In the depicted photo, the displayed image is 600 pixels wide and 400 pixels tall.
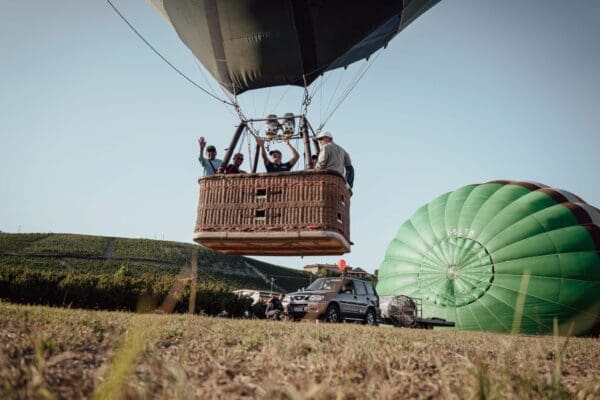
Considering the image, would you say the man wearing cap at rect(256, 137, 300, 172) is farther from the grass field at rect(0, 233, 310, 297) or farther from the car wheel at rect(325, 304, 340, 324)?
the grass field at rect(0, 233, 310, 297)

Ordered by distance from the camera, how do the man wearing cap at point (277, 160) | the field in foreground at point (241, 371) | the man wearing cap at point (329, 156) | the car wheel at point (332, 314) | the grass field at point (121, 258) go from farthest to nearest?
the grass field at point (121, 258) → the car wheel at point (332, 314) → the man wearing cap at point (277, 160) → the man wearing cap at point (329, 156) → the field in foreground at point (241, 371)

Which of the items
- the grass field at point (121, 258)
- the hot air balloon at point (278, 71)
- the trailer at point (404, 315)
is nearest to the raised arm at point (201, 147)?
the hot air balloon at point (278, 71)

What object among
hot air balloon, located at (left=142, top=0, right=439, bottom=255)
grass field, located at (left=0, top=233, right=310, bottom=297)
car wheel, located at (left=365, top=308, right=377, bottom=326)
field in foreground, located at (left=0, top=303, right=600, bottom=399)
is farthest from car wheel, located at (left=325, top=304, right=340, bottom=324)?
grass field, located at (left=0, top=233, right=310, bottom=297)

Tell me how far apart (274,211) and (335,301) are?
6865 mm

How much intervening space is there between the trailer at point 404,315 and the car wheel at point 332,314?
2.32m

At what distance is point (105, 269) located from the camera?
49531mm

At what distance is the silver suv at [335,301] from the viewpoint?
1119cm

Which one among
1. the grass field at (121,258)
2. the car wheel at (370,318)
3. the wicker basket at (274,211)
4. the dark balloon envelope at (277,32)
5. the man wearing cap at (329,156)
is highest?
the grass field at (121,258)

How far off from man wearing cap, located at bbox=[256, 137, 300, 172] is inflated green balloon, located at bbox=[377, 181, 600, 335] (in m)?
9.38

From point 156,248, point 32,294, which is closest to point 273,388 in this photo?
point 32,294

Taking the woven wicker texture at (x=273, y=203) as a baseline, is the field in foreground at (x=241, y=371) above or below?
below

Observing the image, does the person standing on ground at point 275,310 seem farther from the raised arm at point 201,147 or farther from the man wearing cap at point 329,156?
the man wearing cap at point 329,156

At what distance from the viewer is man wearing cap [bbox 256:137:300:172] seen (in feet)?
19.3

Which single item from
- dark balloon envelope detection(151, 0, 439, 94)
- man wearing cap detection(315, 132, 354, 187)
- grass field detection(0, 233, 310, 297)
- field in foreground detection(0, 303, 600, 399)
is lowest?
field in foreground detection(0, 303, 600, 399)
